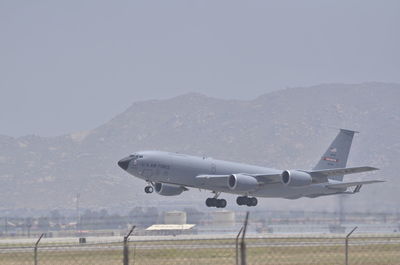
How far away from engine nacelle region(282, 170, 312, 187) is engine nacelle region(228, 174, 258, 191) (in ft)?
8.45

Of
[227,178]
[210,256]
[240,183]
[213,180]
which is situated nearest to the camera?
[210,256]

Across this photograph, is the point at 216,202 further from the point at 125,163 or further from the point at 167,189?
the point at 125,163

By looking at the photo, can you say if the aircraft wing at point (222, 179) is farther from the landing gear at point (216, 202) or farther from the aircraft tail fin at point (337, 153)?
the aircraft tail fin at point (337, 153)

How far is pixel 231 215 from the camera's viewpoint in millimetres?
135000

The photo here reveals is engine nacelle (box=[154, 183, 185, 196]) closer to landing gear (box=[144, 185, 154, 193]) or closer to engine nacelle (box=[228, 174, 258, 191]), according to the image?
engine nacelle (box=[228, 174, 258, 191])

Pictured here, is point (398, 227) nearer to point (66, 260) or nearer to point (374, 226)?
point (374, 226)

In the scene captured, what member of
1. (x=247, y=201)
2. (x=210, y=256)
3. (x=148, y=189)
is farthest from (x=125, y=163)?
(x=210, y=256)

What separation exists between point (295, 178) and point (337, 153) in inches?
601

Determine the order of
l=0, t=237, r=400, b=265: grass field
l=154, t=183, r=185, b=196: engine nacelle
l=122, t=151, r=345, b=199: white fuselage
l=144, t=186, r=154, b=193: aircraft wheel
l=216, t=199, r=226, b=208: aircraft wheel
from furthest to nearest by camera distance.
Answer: l=154, t=183, r=185, b=196: engine nacelle
l=216, t=199, r=226, b=208: aircraft wheel
l=122, t=151, r=345, b=199: white fuselage
l=144, t=186, r=154, b=193: aircraft wheel
l=0, t=237, r=400, b=265: grass field

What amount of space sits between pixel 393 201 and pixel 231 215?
50.3 m

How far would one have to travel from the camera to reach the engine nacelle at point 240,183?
266 feet

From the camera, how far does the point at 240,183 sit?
266 feet

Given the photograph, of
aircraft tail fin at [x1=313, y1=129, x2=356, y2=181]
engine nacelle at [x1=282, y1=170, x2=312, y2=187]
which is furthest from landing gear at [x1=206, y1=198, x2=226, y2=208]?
aircraft tail fin at [x1=313, y1=129, x2=356, y2=181]

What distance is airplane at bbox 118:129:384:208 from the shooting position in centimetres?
7806
